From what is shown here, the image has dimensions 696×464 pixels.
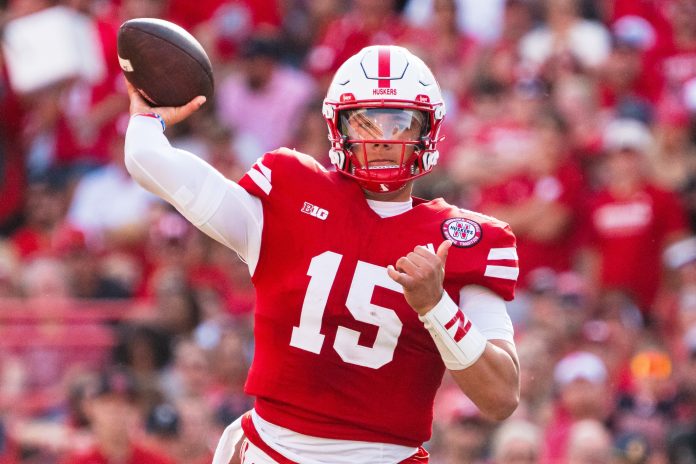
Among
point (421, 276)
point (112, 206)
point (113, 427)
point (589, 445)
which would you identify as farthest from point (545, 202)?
point (421, 276)

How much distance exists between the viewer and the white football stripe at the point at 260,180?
13.9 ft

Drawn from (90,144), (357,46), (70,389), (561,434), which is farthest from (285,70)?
(561,434)

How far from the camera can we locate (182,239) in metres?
9.16

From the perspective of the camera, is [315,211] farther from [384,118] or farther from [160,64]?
[160,64]

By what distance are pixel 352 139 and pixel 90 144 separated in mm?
6575

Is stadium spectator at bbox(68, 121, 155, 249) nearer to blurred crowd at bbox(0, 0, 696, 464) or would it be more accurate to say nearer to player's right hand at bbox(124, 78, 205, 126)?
blurred crowd at bbox(0, 0, 696, 464)

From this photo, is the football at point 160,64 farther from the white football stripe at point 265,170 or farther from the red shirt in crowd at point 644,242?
the red shirt in crowd at point 644,242

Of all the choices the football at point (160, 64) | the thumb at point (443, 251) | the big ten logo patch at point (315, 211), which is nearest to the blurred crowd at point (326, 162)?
the big ten logo patch at point (315, 211)

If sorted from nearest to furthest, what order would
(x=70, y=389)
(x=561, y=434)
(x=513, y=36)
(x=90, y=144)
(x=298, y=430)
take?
(x=298, y=430) < (x=561, y=434) < (x=70, y=389) < (x=513, y=36) < (x=90, y=144)

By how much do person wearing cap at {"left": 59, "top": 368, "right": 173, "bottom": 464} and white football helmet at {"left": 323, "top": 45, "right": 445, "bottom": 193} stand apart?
11.3 feet

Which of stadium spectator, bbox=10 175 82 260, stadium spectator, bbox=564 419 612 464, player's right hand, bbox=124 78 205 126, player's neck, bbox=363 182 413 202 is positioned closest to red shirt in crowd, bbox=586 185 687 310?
stadium spectator, bbox=564 419 612 464

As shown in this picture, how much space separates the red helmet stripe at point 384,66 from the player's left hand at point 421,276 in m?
0.64

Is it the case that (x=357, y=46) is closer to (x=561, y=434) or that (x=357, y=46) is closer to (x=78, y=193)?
(x=78, y=193)

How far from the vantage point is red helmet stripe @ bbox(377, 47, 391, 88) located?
429cm
